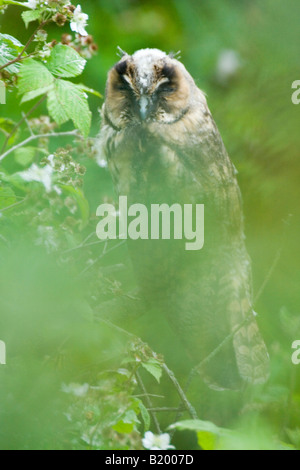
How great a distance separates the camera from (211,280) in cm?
177

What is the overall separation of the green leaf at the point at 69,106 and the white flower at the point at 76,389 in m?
0.46

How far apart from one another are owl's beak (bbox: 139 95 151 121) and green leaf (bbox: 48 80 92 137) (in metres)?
0.39

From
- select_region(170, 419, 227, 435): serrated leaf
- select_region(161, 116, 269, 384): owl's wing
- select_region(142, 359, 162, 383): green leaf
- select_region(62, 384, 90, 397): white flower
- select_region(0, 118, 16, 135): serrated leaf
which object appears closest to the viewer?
select_region(170, 419, 227, 435): serrated leaf

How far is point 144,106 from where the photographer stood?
1498mm

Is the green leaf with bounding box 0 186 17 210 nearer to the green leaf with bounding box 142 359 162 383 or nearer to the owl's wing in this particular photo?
the green leaf with bounding box 142 359 162 383

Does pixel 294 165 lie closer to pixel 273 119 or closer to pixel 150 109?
pixel 273 119

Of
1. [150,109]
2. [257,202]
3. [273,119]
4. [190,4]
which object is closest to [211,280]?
[150,109]

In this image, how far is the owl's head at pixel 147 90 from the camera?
4.85 feet

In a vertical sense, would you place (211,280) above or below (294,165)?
above

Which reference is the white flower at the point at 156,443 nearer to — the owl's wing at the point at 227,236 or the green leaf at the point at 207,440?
the green leaf at the point at 207,440

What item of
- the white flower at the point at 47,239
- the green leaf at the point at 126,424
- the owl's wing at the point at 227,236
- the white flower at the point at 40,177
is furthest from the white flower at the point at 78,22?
the green leaf at the point at 126,424

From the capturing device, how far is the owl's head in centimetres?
148

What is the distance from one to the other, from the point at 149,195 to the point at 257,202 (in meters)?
0.67

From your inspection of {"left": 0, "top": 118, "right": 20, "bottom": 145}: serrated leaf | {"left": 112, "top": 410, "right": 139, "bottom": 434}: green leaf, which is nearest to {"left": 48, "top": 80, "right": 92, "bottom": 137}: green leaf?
{"left": 0, "top": 118, "right": 20, "bottom": 145}: serrated leaf
